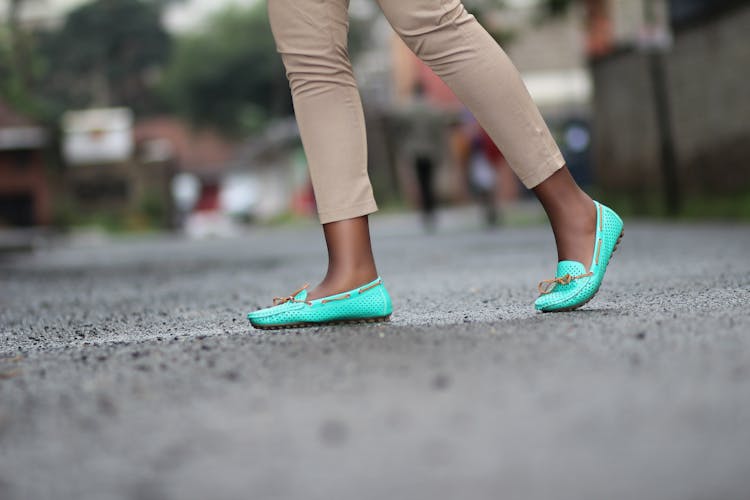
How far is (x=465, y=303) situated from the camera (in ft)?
11.6

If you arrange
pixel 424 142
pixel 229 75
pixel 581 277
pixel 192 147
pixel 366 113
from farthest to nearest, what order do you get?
pixel 192 147, pixel 229 75, pixel 366 113, pixel 424 142, pixel 581 277

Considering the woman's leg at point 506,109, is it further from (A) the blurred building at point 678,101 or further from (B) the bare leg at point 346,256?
(A) the blurred building at point 678,101

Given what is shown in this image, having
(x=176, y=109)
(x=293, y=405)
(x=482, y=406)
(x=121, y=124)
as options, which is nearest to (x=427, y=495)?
(x=482, y=406)

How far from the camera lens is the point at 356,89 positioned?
2980mm

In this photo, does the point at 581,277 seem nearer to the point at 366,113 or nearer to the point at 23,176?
the point at 366,113

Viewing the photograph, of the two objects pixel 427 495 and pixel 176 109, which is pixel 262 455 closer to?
pixel 427 495

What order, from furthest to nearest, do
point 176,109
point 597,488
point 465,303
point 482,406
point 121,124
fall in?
point 176,109, point 121,124, point 465,303, point 482,406, point 597,488

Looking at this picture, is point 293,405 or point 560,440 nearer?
point 560,440

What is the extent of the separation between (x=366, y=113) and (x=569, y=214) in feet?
101

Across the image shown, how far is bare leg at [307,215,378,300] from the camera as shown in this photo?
284cm

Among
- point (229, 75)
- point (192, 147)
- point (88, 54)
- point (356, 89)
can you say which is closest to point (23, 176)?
point (88, 54)

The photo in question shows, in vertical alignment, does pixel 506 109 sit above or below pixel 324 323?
above

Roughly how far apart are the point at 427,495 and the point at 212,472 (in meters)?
0.29

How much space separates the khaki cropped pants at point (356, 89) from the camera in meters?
2.76
